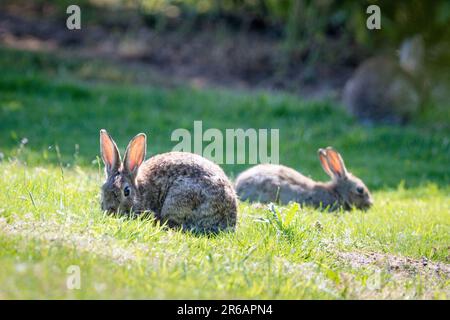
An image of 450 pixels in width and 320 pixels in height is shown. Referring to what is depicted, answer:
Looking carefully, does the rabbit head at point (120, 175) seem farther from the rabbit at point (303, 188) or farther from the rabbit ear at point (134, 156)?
the rabbit at point (303, 188)

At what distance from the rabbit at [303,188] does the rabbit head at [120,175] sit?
263 centimetres

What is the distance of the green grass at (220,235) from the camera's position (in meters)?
5.69

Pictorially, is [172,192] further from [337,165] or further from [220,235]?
[337,165]

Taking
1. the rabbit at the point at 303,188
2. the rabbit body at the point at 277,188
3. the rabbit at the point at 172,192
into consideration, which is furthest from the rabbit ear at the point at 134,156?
the rabbit body at the point at 277,188

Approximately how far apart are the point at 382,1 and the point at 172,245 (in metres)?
14.0

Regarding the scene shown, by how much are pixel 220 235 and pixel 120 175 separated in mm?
1256

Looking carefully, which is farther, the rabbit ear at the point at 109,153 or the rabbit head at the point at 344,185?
the rabbit head at the point at 344,185

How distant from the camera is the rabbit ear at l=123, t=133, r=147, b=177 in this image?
7833 millimetres

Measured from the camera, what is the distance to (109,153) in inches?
311

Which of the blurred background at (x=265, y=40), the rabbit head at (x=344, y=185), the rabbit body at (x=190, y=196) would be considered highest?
the blurred background at (x=265, y=40)

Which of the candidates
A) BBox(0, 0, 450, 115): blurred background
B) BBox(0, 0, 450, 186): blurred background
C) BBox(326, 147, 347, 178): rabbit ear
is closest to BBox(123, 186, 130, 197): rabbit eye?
BBox(0, 0, 450, 186): blurred background

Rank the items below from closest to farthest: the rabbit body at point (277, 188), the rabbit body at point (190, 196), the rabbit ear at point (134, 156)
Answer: the rabbit body at point (190, 196) < the rabbit ear at point (134, 156) < the rabbit body at point (277, 188)
